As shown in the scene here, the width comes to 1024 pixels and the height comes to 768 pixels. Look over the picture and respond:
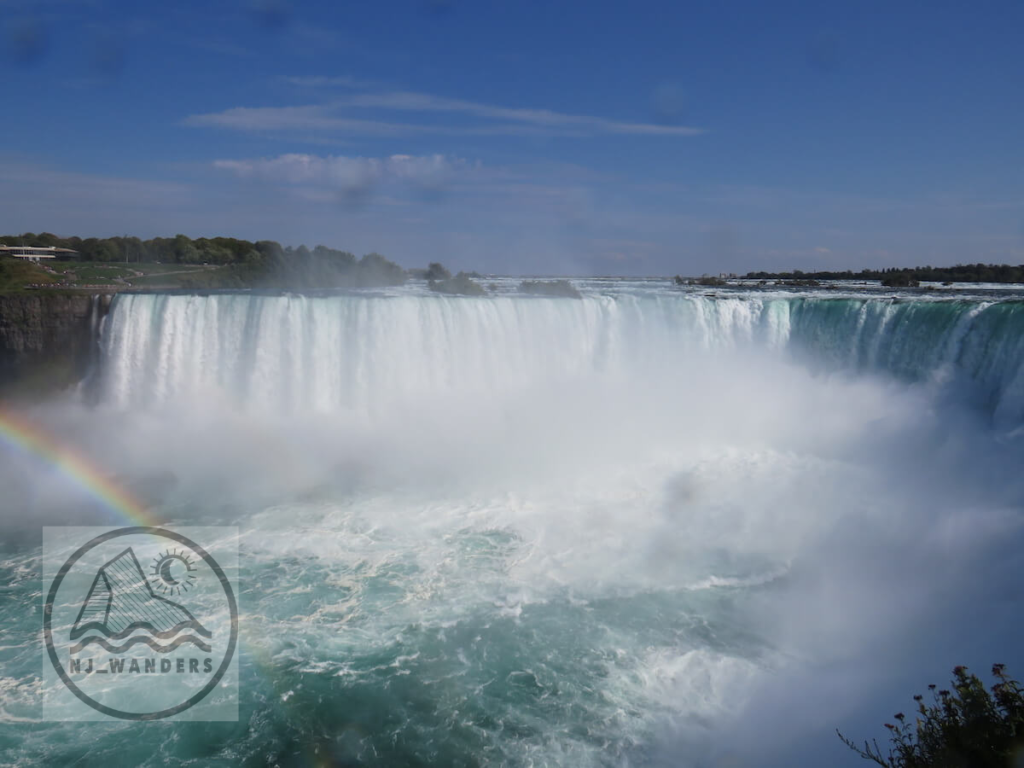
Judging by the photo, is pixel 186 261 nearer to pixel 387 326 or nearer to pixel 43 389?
pixel 43 389

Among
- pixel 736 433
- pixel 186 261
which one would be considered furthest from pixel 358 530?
pixel 186 261

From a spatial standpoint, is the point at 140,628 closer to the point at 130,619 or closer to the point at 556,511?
the point at 130,619

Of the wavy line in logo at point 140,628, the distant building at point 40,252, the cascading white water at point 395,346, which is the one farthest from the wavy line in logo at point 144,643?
the distant building at point 40,252

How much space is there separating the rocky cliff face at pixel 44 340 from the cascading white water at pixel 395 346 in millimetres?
1974

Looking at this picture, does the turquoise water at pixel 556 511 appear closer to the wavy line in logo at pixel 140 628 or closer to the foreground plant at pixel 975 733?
the wavy line in logo at pixel 140 628

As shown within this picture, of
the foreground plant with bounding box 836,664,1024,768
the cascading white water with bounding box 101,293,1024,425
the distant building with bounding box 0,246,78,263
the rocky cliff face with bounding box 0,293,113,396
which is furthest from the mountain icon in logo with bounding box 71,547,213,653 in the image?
the distant building with bounding box 0,246,78,263

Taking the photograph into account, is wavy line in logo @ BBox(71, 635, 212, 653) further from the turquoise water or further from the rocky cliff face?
→ the rocky cliff face

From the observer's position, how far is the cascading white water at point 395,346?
16.1 m

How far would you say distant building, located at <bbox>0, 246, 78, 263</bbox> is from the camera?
3781 cm

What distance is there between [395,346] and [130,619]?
10056 mm

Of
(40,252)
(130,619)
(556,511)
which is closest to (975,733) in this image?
(556,511)

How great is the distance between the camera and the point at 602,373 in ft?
63.8

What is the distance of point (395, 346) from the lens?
1728cm

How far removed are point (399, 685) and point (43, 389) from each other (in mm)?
16836
